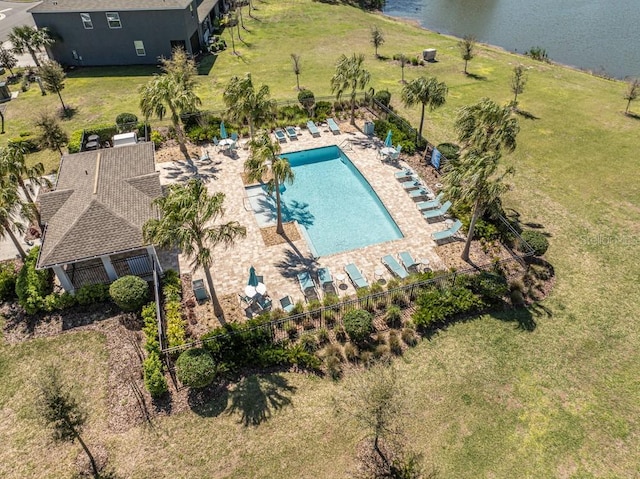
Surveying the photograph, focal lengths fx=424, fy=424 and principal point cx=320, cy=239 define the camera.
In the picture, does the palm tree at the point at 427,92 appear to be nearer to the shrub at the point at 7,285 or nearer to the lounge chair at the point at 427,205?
the lounge chair at the point at 427,205

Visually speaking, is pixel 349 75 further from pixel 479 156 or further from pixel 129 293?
pixel 129 293

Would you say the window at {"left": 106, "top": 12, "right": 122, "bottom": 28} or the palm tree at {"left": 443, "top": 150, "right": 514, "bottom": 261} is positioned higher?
the window at {"left": 106, "top": 12, "right": 122, "bottom": 28}

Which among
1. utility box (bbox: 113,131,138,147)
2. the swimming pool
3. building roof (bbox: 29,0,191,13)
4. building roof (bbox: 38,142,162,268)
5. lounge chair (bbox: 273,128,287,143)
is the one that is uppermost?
building roof (bbox: 29,0,191,13)

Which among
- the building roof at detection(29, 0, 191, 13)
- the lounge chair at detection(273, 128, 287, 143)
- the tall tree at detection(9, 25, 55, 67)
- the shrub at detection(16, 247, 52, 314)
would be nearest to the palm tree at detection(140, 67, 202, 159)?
the lounge chair at detection(273, 128, 287, 143)

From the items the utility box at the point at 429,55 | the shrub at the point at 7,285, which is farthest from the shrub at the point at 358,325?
the utility box at the point at 429,55

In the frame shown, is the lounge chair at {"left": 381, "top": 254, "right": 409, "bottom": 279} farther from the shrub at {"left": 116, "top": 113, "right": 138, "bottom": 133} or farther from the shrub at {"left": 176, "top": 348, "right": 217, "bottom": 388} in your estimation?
the shrub at {"left": 116, "top": 113, "right": 138, "bottom": 133}

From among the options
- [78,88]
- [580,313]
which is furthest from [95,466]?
[78,88]
